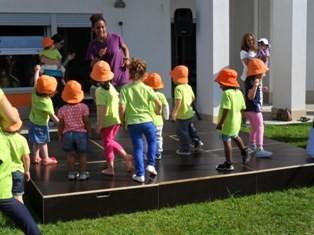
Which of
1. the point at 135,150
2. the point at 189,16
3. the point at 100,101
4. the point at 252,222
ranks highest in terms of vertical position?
the point at 189,16

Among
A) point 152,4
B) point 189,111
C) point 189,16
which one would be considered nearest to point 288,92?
point 189,16

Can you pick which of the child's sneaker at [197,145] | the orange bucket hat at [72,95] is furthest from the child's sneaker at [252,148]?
the orange bucket hat at [72,95]

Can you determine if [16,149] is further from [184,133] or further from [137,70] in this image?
[184,133]

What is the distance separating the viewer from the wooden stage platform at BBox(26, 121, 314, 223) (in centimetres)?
588

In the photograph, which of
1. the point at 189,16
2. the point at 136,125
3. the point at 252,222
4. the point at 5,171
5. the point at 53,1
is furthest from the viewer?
the point at 189,16

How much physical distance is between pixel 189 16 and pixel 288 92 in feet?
9.88

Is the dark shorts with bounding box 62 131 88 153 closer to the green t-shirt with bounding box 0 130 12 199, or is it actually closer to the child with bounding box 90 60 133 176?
the child with bounding box 90 60 133 176

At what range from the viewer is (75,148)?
253 inches

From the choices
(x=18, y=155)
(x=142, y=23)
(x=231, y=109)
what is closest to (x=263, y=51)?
(x=142, y=23)

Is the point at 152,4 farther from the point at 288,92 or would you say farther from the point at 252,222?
the point at 252,222

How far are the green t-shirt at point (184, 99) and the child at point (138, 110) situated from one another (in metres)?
1.31

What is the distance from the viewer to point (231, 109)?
22.3 ft

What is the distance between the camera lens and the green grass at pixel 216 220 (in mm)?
5578

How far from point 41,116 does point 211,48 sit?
18.4 feet
